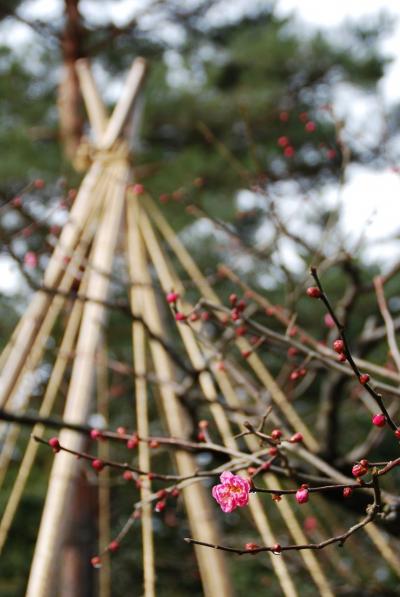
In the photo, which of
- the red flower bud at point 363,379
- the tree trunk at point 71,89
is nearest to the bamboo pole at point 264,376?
the red flower bud at point 363,379

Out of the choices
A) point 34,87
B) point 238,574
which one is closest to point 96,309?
point 238,574

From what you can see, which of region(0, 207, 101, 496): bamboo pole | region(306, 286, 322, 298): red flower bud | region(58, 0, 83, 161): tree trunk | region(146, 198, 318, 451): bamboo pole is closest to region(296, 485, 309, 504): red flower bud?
region(306, 286, 322, 298): red flower bud

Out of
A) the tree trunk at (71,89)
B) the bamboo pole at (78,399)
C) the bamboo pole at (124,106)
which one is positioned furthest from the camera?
the tree trunk at (71,89)

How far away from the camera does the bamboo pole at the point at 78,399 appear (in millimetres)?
858

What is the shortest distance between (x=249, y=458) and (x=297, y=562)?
1448mm

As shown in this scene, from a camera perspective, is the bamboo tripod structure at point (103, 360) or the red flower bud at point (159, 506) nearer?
the red flower bud at point (159, 506)

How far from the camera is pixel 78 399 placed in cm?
110

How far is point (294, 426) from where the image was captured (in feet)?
3.51

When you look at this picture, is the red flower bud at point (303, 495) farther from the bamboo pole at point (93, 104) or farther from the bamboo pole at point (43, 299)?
the bamboo pole at point (93, 104)

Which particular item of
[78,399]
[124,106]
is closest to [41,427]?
[78,399]

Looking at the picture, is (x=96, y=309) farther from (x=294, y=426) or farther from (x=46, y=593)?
(x=46, y=593)

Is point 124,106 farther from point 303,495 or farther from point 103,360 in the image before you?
point 303,495

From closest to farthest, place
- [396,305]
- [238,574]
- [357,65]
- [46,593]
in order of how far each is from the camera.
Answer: [46,593], [238,574], [396,305], [357,65]

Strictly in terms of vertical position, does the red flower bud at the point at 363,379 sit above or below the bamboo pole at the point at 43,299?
below
